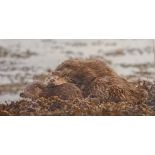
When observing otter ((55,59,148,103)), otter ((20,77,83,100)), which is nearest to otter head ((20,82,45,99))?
otter ((20,77,83,100))

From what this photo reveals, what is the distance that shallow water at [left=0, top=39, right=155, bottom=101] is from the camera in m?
3.43

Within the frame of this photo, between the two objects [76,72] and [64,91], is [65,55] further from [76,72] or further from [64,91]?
[64,91]

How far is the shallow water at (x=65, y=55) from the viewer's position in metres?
3.43

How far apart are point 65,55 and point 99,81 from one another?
1.32 feet

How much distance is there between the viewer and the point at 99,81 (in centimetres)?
335

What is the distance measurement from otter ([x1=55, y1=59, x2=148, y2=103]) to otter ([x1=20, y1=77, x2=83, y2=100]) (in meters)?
0.05

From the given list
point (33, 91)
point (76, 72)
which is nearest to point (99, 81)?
point (76, 72)
